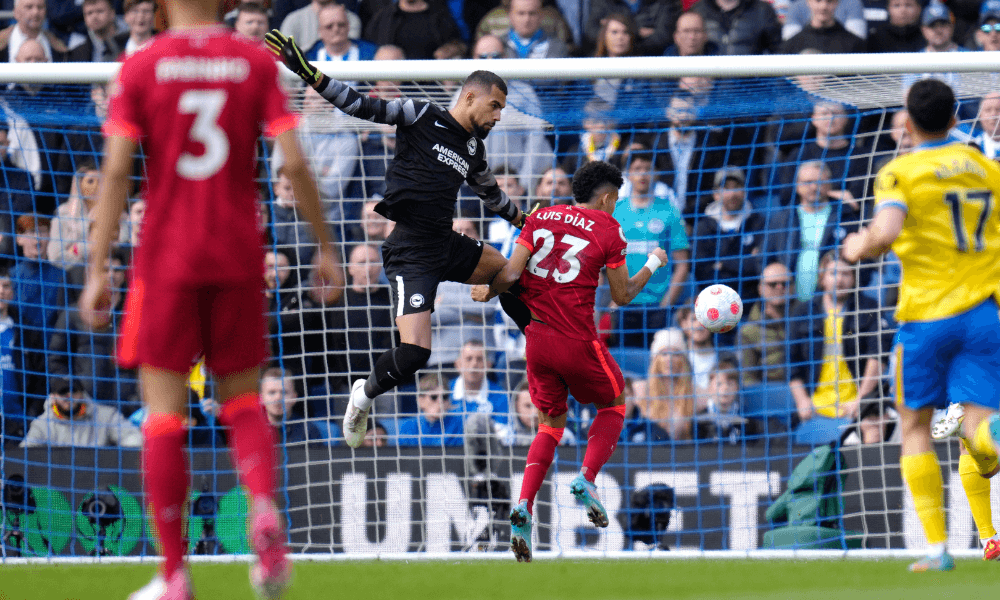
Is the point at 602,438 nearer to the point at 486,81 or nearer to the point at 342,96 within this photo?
the point at 486,81

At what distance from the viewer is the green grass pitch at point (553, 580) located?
4.73 m

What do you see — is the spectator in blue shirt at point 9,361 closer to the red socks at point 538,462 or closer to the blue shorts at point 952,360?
the red socks at point 538,462

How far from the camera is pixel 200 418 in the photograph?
26.6 feet

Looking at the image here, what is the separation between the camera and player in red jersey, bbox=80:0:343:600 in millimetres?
3539

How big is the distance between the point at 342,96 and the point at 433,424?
2.88 m

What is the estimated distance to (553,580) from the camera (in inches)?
217

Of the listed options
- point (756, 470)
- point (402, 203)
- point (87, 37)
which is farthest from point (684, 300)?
point (87, 37)

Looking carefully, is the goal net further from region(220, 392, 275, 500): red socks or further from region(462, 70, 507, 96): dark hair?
region(220, 392, 275, 500): red socks

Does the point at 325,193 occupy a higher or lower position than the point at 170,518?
higher

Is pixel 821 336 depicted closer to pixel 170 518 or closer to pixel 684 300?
pixel 684 300

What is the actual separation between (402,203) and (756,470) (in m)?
3.08

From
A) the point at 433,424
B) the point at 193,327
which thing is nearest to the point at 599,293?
the point at 433,424

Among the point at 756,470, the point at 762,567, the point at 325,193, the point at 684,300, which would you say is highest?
the point at 325,193

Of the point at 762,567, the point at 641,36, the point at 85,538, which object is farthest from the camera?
the point at 641,36
